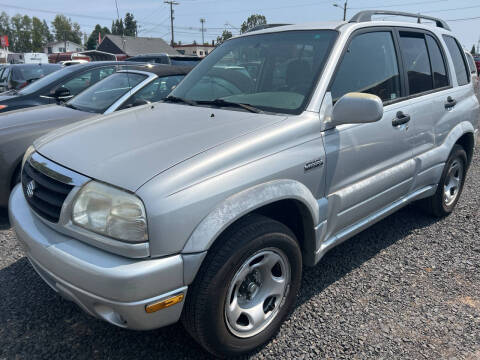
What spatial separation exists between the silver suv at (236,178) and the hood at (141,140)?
0.04 feet

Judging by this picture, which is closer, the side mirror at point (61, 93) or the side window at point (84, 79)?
the side mirror at point (61, 93)

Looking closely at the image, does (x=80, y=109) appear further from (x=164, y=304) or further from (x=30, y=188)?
(x=164, y=304)

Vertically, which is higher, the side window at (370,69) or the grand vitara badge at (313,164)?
the side window at (370,69)

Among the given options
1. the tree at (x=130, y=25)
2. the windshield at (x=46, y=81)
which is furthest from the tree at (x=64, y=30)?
the windshield at (x=46, y=81)

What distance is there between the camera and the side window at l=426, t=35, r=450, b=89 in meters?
3.66

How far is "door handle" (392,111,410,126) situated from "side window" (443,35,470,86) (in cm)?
134

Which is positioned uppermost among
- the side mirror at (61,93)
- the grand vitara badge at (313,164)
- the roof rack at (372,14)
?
the roof rack at (372,14)

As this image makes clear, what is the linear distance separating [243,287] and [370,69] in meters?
1.88

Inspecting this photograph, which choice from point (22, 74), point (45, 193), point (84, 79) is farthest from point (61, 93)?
point (22, 74)

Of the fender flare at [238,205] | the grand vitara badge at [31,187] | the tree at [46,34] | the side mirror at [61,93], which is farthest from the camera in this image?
the tree at [46,34]

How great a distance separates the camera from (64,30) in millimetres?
103438

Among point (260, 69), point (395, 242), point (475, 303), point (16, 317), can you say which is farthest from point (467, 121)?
point (16, 317)

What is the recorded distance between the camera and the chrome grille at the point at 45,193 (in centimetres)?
204

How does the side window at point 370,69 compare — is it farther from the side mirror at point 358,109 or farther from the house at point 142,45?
the house at point 142,45
